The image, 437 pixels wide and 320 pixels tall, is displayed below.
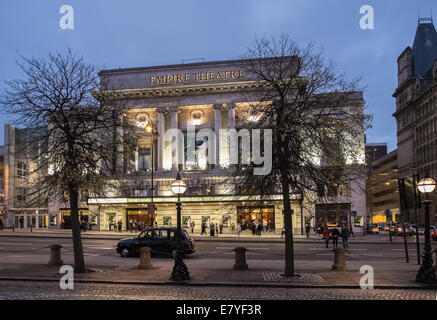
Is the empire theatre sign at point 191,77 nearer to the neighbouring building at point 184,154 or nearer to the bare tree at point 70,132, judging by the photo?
the neighbouring building at point 184,154

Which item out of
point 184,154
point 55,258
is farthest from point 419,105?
point 55,258

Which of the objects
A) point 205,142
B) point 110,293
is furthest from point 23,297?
point 205,142

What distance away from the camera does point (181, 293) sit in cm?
1259

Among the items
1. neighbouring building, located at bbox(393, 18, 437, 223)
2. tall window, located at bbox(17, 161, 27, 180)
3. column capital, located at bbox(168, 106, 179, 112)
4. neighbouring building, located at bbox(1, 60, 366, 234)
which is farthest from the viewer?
neighbouring building, located at bbox(393, 18, 437, 223)

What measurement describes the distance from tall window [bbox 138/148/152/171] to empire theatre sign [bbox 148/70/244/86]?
31.8 feet

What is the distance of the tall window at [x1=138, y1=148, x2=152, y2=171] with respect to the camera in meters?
59.9

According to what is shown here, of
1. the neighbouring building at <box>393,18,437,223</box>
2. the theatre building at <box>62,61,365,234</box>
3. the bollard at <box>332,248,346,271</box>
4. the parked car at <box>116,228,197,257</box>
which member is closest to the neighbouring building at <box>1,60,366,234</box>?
the theatre building at <box>62,61,365,234</box>

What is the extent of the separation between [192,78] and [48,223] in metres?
30.3

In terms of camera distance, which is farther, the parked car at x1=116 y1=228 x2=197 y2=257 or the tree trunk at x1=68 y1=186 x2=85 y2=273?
the parked car at x1=116 y1=228 x2=197 y2=257

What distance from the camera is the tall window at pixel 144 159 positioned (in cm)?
5994

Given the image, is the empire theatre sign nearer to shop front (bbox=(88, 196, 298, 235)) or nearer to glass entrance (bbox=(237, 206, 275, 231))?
shop front (bbox=(88, 196, 298, 235))

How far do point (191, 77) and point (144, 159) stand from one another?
13.8 m

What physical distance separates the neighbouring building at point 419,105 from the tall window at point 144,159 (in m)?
50.2

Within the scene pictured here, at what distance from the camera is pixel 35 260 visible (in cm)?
2095
